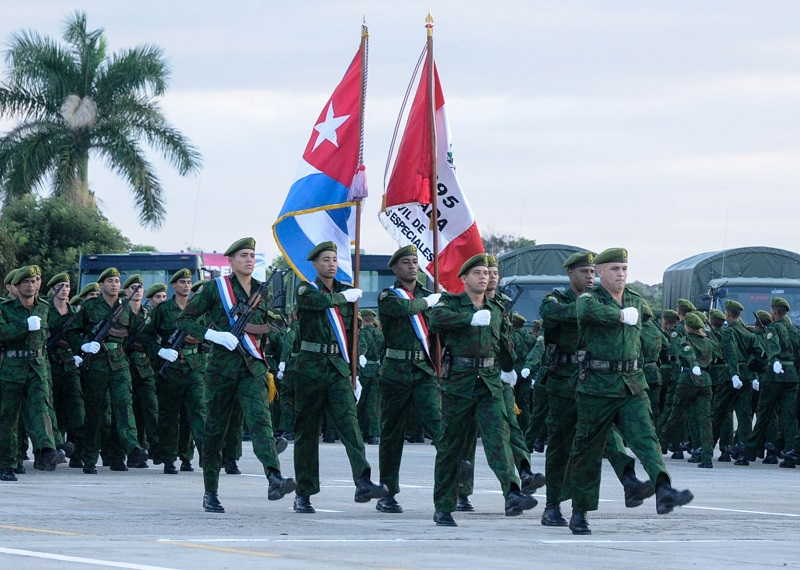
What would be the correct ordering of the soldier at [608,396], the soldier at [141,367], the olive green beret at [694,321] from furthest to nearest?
1. the olive green beret at [694,321]
2. the soldier at [141,367]
3. the soldier at [608,396]

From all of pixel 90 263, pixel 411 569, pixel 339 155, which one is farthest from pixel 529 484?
pixel 90 263

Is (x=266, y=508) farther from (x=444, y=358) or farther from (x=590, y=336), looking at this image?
(x=590, y=336)

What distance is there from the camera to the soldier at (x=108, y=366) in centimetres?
1786

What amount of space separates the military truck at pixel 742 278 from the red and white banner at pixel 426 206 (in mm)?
13522

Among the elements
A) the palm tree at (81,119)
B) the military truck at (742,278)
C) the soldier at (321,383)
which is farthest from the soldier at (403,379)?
the palm tree at (81,119)

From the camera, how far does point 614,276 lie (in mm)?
11250

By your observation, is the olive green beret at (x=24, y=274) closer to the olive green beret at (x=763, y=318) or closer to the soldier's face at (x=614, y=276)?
the soldier's face at (x=614, y=276)

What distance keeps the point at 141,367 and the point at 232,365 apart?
19.5ft

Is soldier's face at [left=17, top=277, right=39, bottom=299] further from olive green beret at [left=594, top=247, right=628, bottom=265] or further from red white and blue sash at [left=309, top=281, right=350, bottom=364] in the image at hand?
olive green beret at [left=594, top=247, right=628, bottom=265]

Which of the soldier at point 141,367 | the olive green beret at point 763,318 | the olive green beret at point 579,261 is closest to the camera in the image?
the olive green beret at point 579,261

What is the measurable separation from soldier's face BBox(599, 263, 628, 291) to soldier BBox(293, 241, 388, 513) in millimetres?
2124

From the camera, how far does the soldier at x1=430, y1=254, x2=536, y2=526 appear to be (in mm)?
11875

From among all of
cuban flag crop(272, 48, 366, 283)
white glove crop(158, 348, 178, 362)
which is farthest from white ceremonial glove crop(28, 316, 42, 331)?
cuban flag crop(272, 48, 366, 283)

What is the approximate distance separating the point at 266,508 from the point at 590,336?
3.16 m
